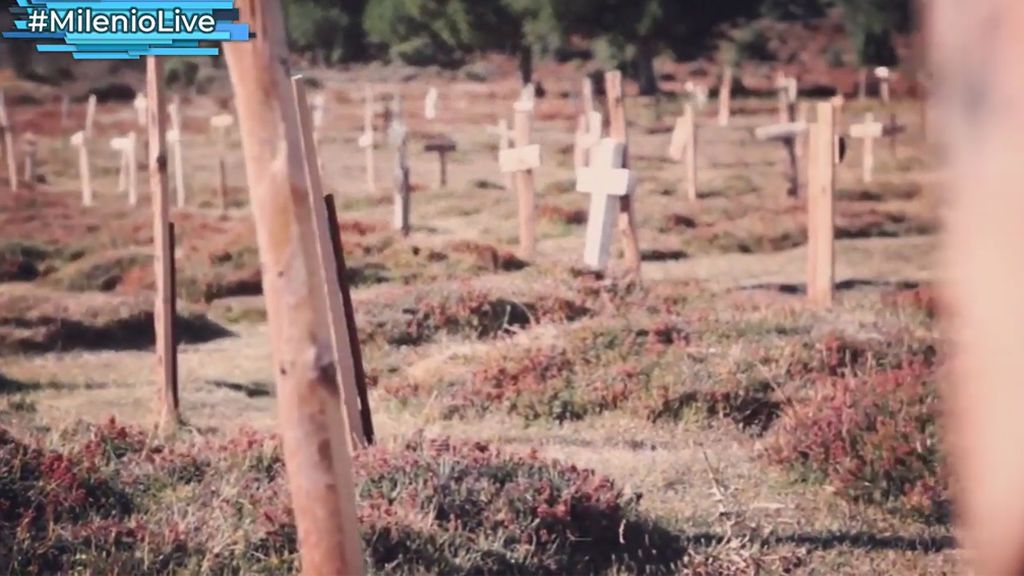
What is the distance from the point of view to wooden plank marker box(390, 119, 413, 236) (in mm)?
4449

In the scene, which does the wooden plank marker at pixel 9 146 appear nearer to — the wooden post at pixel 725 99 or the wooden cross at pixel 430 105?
the wooden cross at pixel 430 105

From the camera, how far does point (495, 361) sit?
3.90 meters

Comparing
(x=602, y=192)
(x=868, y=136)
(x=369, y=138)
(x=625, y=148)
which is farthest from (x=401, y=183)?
(x=868, y=136)

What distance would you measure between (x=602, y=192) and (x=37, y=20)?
7.21 ft

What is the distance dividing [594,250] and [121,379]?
5.52 ft

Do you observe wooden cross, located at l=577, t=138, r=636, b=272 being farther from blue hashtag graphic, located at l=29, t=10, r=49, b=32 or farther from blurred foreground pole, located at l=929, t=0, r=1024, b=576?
blurred foreground pole, located at l=929, t=0, r=1024, b=576

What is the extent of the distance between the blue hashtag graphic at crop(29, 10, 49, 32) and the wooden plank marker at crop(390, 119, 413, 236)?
1751mm

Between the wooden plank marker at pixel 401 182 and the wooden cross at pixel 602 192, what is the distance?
0.66m

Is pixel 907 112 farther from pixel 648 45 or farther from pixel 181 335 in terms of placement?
pixel 181 335

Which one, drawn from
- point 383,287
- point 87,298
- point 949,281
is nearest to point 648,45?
point 383,287

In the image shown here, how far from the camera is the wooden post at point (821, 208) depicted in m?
4.54

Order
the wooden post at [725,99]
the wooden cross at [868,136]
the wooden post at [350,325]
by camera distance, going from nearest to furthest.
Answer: the wooden post at [350,325], the wooden cross at [868,136], the wooden post at [725,99]

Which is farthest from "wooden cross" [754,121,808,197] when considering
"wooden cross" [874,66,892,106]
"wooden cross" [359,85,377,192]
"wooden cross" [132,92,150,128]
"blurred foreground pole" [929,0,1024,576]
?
"blurred foreground pole" [929,0,1024,576]

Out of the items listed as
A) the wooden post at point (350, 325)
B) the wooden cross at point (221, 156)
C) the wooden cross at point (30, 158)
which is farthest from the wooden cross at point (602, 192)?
the wooden cross at point (30, 158)
